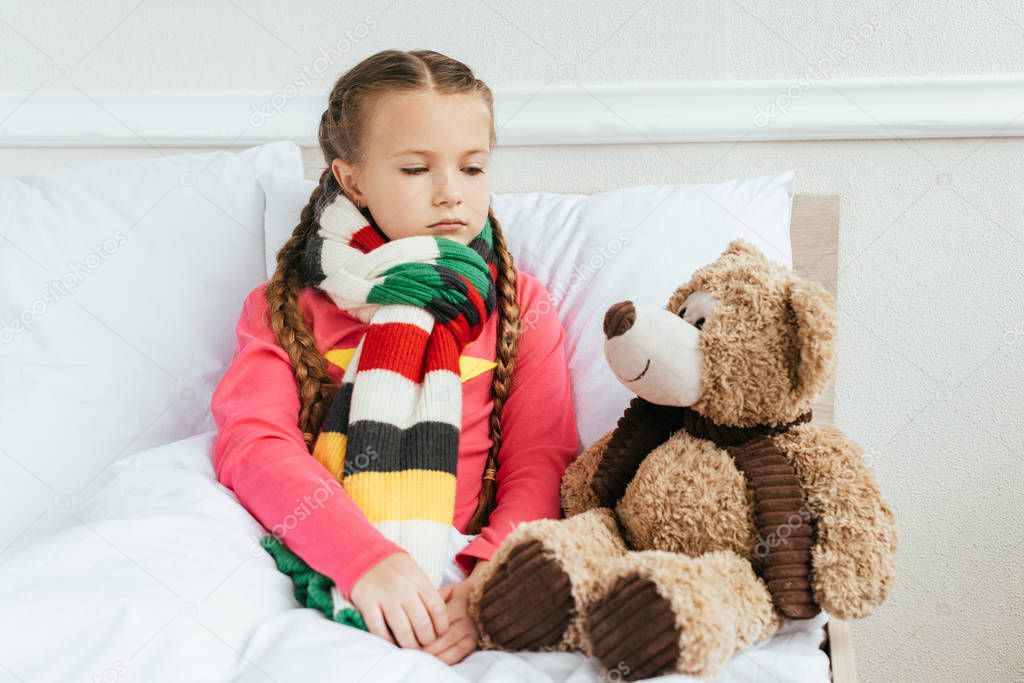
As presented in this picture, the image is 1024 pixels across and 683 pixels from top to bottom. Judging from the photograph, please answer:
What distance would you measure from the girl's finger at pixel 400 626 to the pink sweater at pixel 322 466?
0.05 m

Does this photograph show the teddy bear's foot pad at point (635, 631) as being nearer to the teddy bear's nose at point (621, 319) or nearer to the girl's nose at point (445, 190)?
the teddy bear's nose at point (621, 319)

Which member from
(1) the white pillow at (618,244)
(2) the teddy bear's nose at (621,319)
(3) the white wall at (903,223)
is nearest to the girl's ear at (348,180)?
(1) the white pillow at (618,244)

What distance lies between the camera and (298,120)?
4.28 ft

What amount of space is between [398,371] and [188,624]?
33 cm

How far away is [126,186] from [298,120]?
275mm

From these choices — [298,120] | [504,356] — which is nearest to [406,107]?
[504,356]

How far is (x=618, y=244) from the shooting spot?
1069 millimetres

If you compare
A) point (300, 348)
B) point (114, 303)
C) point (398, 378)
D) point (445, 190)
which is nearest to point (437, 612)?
point (398, 378)

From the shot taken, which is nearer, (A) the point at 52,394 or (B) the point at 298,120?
(A) the point at 52,394

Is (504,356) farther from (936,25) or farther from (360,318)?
(936,25)

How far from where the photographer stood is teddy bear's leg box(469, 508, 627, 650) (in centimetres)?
66

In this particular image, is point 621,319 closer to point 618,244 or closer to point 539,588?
point 539,588

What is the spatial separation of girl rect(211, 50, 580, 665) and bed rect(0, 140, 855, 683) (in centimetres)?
6

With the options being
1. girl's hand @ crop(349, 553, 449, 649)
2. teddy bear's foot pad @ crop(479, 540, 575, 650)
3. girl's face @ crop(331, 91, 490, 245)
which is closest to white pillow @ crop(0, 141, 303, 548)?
girl's face @ crop(331, 91, 490, 245)
